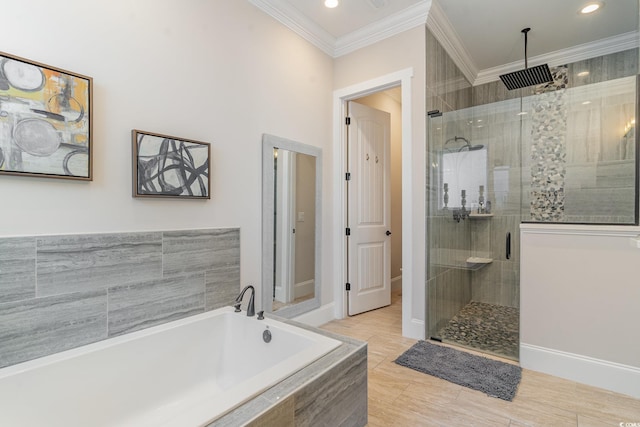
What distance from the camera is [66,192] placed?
160cm

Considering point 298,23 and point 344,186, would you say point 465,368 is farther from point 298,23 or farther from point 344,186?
point 298,23

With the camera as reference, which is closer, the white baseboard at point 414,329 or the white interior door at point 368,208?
the white baseboard at point 414,329

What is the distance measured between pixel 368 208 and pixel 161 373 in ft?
8.49

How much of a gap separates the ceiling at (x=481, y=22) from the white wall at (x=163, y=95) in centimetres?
38

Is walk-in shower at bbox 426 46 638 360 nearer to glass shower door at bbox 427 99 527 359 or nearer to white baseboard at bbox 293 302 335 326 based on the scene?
glass shower door at bbox 427 99 527 359

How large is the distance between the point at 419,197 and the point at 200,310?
2089 mm

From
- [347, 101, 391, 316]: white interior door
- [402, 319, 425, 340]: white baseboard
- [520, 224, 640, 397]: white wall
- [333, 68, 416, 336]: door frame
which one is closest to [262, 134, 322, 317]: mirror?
[333, 68, 416, 336]: door frame

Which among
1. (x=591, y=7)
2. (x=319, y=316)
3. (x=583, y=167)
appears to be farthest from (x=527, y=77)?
(x=319, y=316)

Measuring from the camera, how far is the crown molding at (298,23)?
265cm

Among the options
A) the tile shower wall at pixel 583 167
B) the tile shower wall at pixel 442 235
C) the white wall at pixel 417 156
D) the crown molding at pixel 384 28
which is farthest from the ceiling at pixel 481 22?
the tile shower wall at pixel 583 167

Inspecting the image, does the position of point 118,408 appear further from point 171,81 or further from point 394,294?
point 394,294

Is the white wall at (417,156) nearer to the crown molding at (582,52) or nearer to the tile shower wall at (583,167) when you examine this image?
the tile shower wall at (583,167)

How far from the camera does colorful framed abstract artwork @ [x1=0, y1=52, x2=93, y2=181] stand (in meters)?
1.41

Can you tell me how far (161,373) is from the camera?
1742 mm
